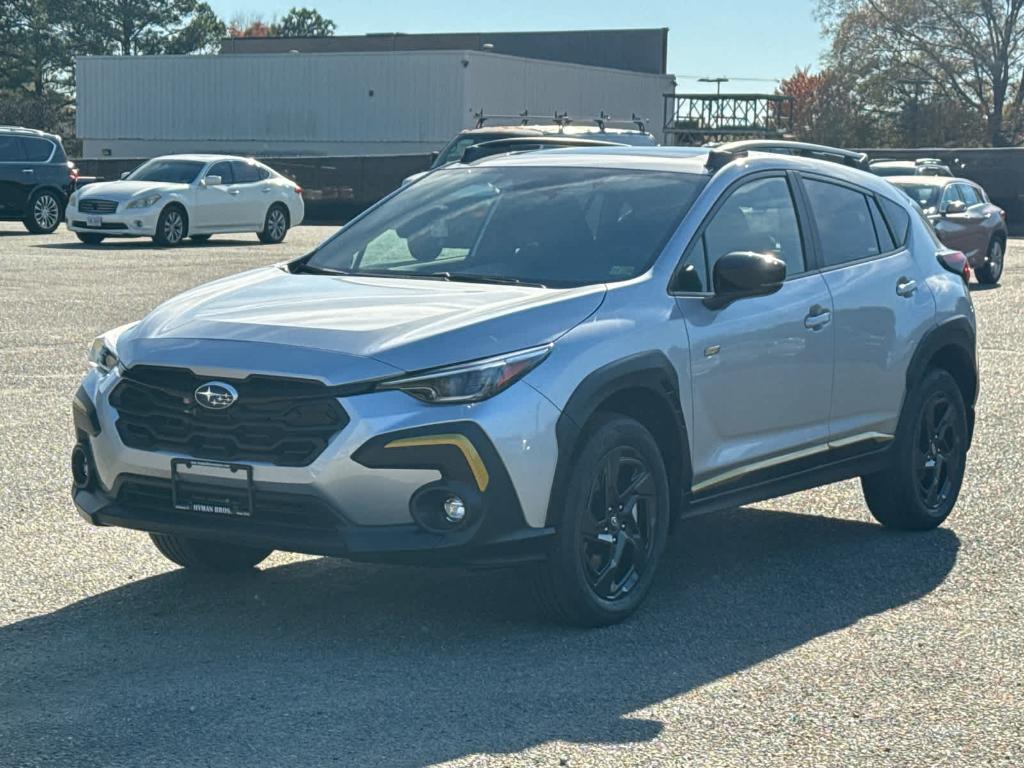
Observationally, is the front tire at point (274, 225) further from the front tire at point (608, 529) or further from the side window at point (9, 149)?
the front tire at point (608, 529)

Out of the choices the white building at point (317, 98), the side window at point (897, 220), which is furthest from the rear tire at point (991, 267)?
the white building at point (317, 98)

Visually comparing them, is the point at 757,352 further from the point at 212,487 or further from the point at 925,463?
the point at 212,487

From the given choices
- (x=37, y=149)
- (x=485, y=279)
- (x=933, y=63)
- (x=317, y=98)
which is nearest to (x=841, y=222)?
(x=485, y=279)

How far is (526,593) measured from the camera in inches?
250

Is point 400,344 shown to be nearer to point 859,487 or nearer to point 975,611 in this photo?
point 975,611

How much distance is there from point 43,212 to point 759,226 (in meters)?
26.3

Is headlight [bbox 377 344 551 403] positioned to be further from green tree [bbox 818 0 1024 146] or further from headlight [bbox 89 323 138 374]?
green tree [bbox 818 0 1024 146]

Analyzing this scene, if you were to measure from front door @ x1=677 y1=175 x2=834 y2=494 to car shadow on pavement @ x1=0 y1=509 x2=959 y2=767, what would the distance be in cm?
54

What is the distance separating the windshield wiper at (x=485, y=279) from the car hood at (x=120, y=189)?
22976 mm

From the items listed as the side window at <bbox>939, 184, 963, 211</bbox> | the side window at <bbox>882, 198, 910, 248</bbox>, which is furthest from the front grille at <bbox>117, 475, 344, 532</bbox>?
the side window at <bbox>939, 184, 963, 211</bbox>

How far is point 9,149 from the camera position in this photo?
30984 millimetres

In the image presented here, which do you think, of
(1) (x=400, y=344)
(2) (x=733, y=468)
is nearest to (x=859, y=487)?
(2) (x=733, y=468)

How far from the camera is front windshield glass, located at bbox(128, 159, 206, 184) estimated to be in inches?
1177

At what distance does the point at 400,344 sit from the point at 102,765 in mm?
1701
